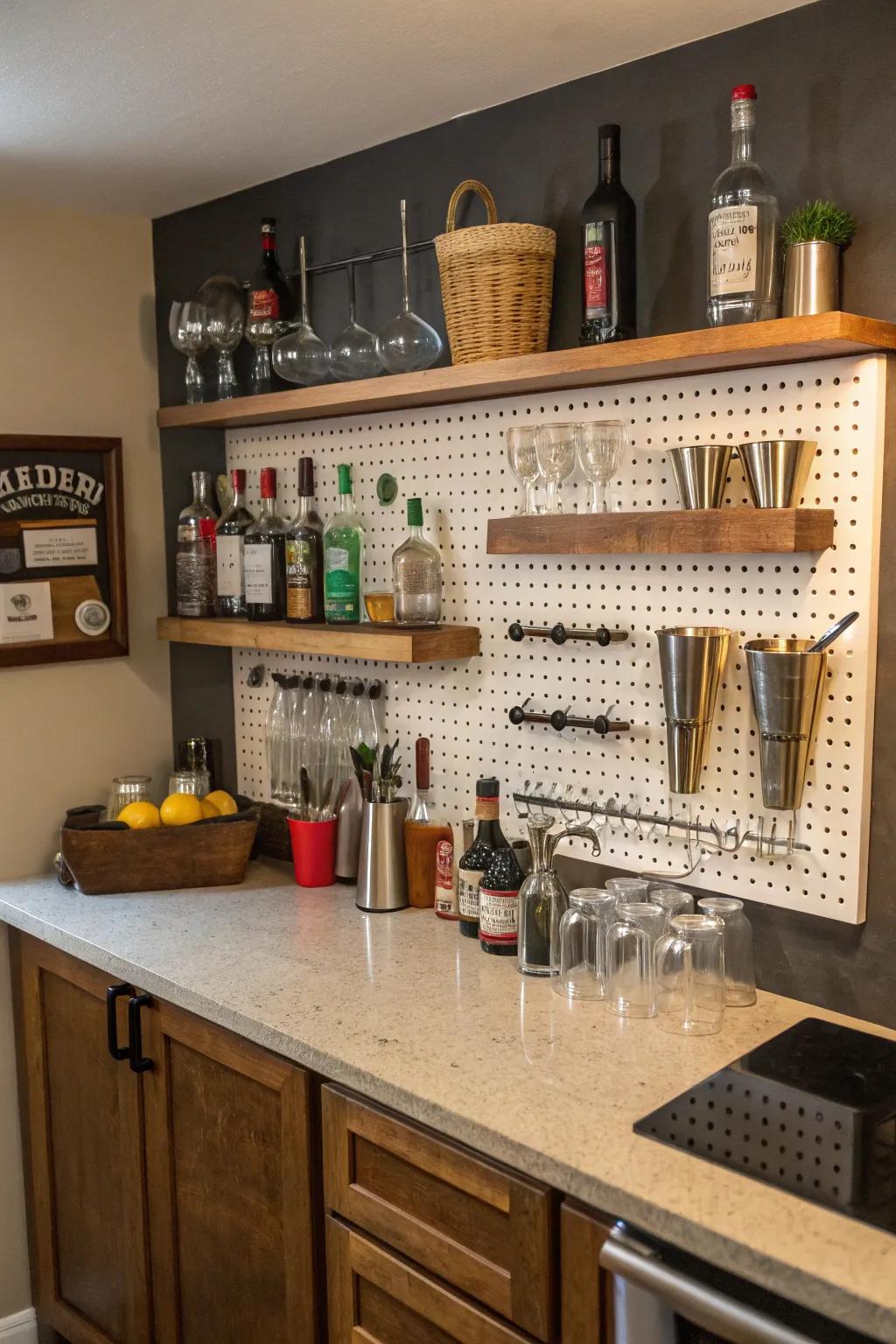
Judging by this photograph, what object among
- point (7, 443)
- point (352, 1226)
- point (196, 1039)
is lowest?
point (352, 1226)

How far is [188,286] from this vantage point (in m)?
2.82

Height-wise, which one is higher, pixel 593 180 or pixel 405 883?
pixel 593 180

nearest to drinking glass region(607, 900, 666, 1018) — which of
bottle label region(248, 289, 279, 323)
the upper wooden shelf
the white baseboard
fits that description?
the upper wooden shelf

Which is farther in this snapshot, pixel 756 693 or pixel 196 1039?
pixel 196 1039

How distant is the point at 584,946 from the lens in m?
1.91

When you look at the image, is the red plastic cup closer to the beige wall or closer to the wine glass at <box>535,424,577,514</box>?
the beige wall

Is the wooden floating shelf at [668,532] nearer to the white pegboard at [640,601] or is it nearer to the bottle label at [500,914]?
the white pegboard at [640,601]

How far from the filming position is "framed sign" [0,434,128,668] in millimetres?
2643

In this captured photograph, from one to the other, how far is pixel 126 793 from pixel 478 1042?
1.30 meters

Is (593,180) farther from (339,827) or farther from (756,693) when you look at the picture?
(339,827)

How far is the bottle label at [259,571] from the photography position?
8.48ft

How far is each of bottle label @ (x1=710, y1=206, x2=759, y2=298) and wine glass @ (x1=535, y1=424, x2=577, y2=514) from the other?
37 centimetres

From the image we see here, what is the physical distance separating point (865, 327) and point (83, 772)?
198 cm

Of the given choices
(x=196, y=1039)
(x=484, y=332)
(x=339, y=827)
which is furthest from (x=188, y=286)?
(x=196, y=1039)
